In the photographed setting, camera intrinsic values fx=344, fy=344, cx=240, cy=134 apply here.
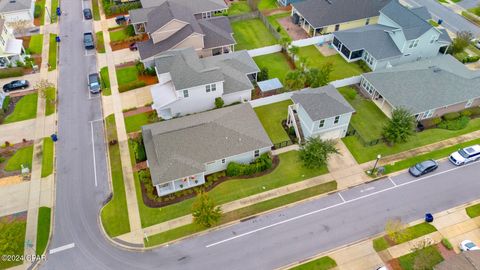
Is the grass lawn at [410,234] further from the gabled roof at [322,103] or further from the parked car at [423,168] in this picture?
the gabled roof at [322,103]

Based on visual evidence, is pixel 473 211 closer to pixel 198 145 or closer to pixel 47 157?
pixel 198 145

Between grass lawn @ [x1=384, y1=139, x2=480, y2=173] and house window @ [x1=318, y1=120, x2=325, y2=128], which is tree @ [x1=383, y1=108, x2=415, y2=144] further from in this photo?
house window @ [x1=318, y1=120, x2=325, y2=128]

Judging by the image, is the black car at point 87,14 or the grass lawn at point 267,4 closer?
the black car at point 87,14

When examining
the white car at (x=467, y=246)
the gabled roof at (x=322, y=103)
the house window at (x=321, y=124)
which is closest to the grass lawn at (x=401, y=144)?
the house window at (x=321, y=124)

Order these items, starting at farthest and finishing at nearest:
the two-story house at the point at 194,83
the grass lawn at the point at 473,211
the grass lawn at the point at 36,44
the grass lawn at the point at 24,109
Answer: the grass lawn at the point at 36,44
the grass lawn at the point at 24,109
the two-story house at the point at 194,83
the grass lawn at the point at 473,211

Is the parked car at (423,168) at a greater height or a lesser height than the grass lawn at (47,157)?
greater

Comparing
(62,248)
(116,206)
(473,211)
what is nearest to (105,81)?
(116,206)

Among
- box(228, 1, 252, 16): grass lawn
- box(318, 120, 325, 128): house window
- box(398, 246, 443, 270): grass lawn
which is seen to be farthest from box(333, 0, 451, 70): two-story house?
box(398, 246, 443, 270): grass lawn
